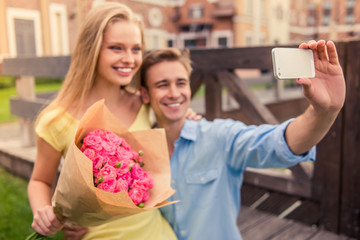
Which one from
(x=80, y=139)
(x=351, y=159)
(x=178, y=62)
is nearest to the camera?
(x=80, y=139)

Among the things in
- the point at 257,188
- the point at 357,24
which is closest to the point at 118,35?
the point at 257,188

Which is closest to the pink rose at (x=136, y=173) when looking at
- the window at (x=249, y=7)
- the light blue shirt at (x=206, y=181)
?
the light blue shirt at (x=206, y=181)

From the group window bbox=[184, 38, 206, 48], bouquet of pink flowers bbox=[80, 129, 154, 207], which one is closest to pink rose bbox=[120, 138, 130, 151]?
→ bouquet of pink flowers bbox=[80, 129, 154, 207]

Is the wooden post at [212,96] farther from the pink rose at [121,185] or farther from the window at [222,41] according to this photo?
the window at [222,41]

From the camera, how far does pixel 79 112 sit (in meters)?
1.78

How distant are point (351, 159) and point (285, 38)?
32905 millimetres

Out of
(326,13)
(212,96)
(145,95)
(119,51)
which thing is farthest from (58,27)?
(326,13)

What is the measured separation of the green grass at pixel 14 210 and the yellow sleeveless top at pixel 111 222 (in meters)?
1.69

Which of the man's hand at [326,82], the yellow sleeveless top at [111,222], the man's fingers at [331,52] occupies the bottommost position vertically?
the yellow sleeveless top at [111,222]

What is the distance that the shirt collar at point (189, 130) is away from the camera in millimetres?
1786

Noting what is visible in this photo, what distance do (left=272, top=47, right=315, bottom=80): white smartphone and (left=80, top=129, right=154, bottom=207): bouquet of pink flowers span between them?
0.60m

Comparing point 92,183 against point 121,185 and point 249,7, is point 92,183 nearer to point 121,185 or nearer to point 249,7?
point 121,185

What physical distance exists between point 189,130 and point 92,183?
0.76 meters

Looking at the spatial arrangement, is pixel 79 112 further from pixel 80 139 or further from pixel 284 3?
pixel 284 3
